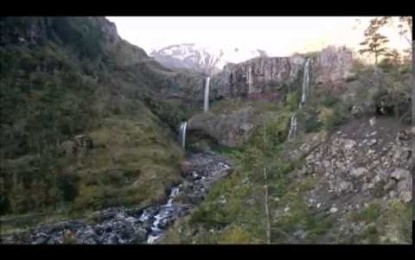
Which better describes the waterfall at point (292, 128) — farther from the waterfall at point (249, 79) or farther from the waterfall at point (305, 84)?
the waterfall at point (249, 79)

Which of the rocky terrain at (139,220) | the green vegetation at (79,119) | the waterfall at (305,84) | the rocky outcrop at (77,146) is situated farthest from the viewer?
the waterfall at (305,84)

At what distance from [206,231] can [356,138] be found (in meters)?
2.16

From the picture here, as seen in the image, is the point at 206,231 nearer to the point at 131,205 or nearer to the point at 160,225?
the point at 160,225

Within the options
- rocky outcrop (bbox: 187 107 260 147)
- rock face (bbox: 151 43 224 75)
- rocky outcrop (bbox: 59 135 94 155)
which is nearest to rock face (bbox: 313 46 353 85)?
rocky outcrop (bbox: 187 107 260 147)

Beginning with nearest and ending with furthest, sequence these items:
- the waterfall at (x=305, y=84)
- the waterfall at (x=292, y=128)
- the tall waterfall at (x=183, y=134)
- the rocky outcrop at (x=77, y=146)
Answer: the waterfall at (x=292, y=128), the rocky outcrop at (x=77, y=146), the waterfall at (x=305, y=84), the tall waterfall at (x=183, y=134)

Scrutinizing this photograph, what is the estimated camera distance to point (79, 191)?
671cm

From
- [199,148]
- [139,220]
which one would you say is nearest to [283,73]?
[199,148]

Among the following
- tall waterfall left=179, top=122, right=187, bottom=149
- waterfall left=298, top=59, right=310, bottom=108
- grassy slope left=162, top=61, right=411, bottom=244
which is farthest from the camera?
tall waterfall left=179, top=122, right=187, bottom=149

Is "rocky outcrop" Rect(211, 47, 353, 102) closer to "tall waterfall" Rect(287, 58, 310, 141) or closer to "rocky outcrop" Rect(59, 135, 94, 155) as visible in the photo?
"tall waterfall" Rect(287, 58, 310, 141)

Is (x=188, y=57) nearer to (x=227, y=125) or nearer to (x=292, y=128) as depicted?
(x=227, y=125)

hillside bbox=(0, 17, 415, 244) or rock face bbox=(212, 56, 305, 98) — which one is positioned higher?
rock face bbox=(212, 56, 305, 98)

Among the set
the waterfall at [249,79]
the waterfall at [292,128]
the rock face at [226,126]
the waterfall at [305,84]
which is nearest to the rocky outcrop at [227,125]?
the rock face at [226,126]

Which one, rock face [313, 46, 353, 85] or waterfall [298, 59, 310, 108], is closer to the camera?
waterfall [298, 59, 310, 108]
